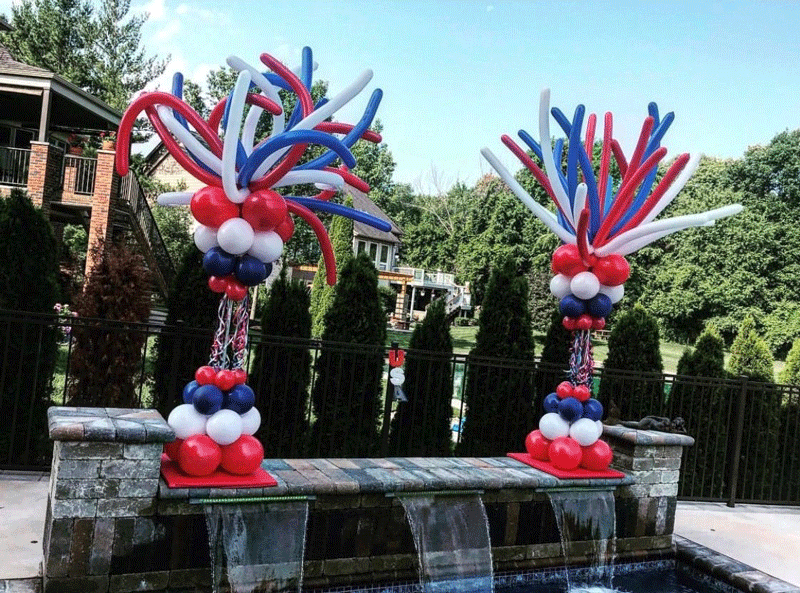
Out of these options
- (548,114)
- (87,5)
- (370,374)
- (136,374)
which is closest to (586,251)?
(548,114)

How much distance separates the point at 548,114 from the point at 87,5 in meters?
29.3

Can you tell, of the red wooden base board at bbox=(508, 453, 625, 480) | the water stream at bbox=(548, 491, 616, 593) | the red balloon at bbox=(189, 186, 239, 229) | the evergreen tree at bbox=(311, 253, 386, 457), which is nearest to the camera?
the red balloon at bbox=(189, 186, 239, 229)

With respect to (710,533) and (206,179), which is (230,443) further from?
(710,533)

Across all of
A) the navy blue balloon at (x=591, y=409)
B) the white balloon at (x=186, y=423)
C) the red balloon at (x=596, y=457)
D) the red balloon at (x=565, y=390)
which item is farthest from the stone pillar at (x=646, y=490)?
the white balloon at (x=186, y=423)

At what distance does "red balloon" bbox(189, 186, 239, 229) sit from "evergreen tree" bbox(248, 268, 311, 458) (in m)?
2.69

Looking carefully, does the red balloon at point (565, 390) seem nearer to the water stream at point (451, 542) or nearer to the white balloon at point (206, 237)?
the water stream at point (451, 542)

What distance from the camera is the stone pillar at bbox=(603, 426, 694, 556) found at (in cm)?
A: 540

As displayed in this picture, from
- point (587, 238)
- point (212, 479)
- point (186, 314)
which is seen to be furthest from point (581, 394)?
point (186, 314)

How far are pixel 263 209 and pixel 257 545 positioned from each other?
202cm

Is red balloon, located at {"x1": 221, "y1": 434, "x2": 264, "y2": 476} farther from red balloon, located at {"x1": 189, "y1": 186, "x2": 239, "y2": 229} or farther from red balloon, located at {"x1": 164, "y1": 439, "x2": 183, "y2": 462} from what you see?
red balloon, located at {"x1": 189, "y1": 186, "x2": 239, "y2": 229}

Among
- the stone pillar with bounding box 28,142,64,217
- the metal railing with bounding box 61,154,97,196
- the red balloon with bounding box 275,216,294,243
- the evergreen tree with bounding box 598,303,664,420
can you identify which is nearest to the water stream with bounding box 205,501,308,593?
the red balloon with bounding box 275,216,294,243

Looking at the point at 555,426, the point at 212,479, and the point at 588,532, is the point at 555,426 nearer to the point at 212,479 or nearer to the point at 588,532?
the point at 588,532

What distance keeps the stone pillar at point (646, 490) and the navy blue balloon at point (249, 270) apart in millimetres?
3437

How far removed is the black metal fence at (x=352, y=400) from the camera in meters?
5.78
